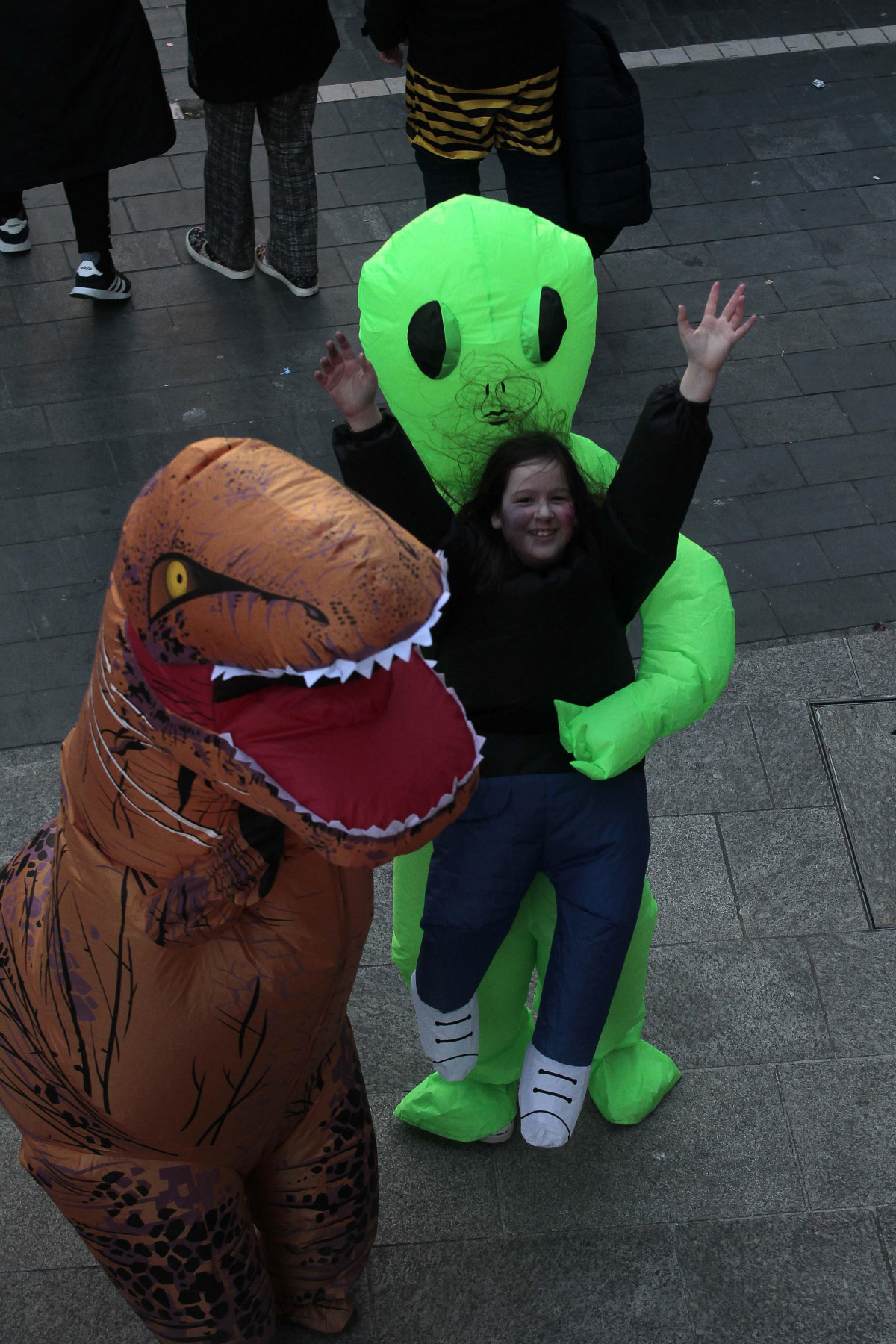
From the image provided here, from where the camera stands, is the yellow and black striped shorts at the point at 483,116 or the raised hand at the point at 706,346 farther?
the yellow and black striped shorts at the point at 483,116

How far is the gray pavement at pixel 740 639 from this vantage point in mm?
3064

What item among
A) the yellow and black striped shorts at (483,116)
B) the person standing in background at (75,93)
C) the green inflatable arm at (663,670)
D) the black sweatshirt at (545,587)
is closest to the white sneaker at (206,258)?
the person standing in background at (75,93)

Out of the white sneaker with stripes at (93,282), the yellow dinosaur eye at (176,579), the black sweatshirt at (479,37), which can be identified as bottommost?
the white sneaker with stripes at (93,282)

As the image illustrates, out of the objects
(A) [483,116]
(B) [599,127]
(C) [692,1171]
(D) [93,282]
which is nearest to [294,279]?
(D) [93,282]

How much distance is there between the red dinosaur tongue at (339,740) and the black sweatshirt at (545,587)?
2.24 feet

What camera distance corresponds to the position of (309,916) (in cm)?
214

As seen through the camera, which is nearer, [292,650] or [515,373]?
[292,650]

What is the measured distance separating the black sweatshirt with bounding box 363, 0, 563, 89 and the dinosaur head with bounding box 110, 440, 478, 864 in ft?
11.9

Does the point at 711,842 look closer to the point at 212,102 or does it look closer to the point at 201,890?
the point at 201,890

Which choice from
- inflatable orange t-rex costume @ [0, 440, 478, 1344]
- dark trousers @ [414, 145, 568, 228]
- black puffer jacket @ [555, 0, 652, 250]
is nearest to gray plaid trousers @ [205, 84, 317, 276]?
dark trousers @ [414, 145, 568, 228]

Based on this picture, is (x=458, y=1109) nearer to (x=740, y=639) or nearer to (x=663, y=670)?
(x=663, y=670)

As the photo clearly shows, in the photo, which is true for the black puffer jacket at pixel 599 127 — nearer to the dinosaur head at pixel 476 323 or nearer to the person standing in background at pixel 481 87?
the person standing in background at pixel 481 87

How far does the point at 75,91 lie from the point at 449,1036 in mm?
4012

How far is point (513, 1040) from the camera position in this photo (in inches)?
128
